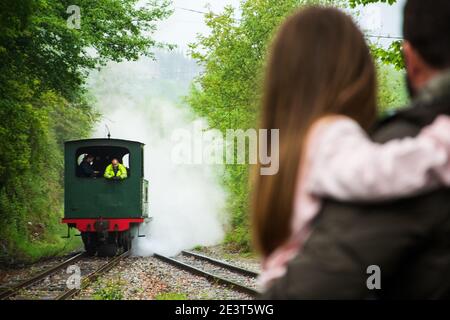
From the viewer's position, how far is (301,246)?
1.31 meters

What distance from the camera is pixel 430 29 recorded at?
4.34 feet

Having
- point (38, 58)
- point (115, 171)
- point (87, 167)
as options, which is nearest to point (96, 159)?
point (87, 167)

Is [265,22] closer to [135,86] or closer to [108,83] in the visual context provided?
[108,83]

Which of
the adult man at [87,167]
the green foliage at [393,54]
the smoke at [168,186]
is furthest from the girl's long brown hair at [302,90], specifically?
the adult man at [87,167]

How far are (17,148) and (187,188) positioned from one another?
17.8 m

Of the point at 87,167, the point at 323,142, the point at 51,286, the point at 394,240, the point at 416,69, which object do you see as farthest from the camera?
the point at 87,167

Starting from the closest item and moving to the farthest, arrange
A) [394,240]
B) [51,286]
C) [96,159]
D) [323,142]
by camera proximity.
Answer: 1. [394,240]
2. [323,142]
3. [51,286]
4. [96,159]

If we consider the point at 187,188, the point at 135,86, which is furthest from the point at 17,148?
the point at 135,86

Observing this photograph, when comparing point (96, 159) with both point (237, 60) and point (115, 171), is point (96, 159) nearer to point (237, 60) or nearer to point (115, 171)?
point (115, 171)

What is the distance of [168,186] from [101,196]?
15025mm

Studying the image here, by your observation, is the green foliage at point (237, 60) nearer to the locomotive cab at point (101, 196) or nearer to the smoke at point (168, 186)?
the smoke at point (168, 186)

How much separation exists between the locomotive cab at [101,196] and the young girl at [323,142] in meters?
14.6
